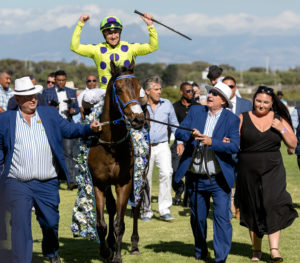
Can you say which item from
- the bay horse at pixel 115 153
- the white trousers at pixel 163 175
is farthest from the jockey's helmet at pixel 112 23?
the white trousers at pixel 163 175

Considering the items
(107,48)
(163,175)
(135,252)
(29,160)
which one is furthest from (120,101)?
(163,175)

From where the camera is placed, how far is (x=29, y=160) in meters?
6.14

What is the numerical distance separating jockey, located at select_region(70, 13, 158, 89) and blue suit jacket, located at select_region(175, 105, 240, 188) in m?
1.29

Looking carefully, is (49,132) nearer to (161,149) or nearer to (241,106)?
(161,149)

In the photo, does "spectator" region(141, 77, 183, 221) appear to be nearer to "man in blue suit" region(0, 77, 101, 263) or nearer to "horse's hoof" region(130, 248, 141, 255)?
"horse's hoof" region(130, 248, 141, 255)

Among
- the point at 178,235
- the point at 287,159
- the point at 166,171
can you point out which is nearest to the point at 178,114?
the point at 166,171

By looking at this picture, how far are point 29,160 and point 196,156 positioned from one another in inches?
82.1

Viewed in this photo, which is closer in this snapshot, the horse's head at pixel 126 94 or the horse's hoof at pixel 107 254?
the horse's head at pixel 126 94

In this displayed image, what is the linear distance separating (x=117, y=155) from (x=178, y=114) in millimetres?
5111

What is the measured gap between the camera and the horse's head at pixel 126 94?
6.29m

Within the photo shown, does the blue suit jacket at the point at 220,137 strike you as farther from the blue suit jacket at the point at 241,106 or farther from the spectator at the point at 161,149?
the spectator at the point at 161,149

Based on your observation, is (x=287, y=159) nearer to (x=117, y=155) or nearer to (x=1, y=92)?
(x=1, y=92)

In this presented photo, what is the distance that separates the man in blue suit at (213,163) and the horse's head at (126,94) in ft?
2.74

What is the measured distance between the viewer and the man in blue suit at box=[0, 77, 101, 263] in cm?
604
